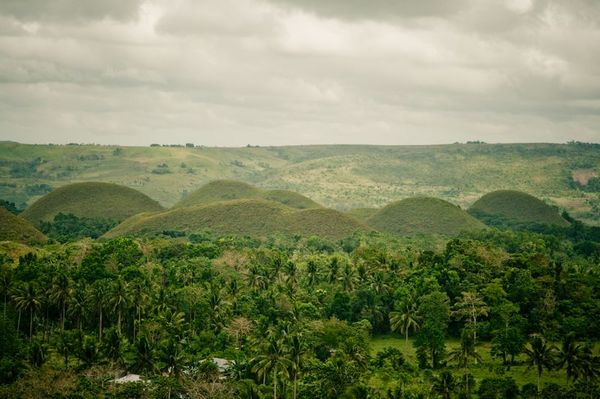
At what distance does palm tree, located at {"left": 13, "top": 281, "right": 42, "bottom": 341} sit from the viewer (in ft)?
322

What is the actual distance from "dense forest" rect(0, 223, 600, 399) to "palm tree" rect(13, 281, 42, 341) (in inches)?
10.6

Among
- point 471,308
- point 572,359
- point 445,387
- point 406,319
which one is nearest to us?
point 445,387

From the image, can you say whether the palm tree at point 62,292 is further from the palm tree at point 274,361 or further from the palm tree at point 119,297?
the palm tree at point 274,361

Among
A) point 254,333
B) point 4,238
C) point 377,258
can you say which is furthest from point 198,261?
point 4,238

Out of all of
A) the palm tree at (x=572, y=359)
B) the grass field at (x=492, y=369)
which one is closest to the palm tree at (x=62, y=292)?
the grass field at (x=492, y=369)

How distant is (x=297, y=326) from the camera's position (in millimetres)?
96125

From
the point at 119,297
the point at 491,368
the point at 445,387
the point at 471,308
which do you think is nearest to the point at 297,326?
the point at 445,387

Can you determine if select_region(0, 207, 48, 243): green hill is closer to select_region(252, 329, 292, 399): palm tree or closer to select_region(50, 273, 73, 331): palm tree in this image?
select_region(50, 273, 73, 331): palm tree

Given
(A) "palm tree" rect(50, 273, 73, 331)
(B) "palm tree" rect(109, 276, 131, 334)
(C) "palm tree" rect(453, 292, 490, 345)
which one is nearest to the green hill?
(A) "palm tree" rect(50, 273, 73, 331)

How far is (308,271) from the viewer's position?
13438 cm

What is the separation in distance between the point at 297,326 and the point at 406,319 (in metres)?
19.7

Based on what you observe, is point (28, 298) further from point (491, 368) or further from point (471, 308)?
point (471, 308)

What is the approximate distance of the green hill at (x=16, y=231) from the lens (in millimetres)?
176500

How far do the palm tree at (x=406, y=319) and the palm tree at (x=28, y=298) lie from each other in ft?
180
